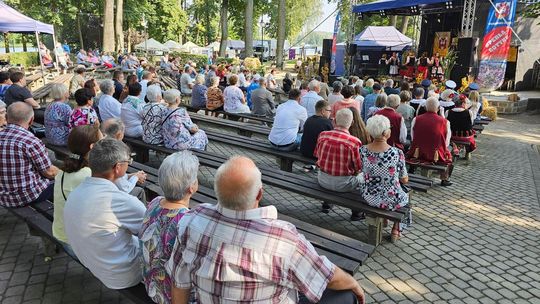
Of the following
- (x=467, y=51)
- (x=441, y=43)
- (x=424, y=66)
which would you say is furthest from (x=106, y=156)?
(x=441, y=43)

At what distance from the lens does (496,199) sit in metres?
5.64

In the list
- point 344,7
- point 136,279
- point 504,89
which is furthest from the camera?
point 344,7

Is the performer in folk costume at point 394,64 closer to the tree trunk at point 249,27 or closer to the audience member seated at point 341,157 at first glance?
the tree trunk at point 249,27

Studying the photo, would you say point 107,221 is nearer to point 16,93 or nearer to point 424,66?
point 16,93

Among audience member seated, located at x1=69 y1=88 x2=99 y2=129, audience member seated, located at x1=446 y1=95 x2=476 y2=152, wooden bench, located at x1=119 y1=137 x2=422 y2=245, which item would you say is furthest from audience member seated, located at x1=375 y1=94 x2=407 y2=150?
audience member seated, located at x1=69 y1=88 x2=99 y2=129

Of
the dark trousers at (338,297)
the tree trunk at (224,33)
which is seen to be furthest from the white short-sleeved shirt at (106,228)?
the tree trunk at (224,33)

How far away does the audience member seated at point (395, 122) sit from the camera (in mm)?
5754

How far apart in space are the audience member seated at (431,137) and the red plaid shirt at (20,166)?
4581 mm

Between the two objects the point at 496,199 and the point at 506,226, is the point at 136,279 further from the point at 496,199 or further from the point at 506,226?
the point at 496,199

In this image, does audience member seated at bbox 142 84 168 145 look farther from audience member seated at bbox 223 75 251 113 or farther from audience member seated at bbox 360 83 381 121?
audience member seated at bbox 360 83 381 121

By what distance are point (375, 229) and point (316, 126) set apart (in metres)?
1.60

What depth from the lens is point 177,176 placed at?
2.05 meters

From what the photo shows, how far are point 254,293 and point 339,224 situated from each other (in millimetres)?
2952

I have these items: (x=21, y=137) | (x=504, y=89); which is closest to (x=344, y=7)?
(x=504, y=89)
